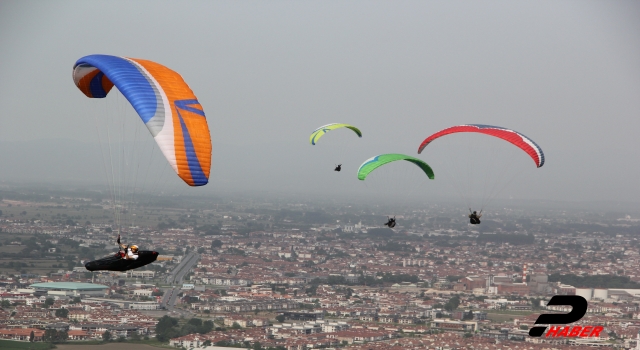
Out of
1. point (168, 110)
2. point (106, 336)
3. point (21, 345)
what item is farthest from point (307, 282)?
point (168, 110)

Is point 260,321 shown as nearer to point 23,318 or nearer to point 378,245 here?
point 23,318

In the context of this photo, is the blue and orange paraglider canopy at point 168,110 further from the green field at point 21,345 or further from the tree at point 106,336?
the tree at point 106,336

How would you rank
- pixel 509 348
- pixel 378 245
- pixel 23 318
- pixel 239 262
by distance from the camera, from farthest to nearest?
pixel 378 245 → pixel 239 262 → pixel 23 318 → pixel 509 348

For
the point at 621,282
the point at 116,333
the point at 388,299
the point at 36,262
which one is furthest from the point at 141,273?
the point at 621,282

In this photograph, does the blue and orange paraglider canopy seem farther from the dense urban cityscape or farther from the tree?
the tree

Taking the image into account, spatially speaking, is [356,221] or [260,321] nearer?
[260,321]

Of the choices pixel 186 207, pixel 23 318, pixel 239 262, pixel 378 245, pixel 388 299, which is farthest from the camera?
pixel 186 207

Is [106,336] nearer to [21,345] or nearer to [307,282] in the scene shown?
[21,345]


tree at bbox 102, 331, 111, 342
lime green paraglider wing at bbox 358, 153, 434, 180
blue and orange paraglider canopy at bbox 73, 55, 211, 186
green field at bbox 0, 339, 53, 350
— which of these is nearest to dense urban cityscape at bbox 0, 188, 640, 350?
tree at bbox 102, 331, 111, 342

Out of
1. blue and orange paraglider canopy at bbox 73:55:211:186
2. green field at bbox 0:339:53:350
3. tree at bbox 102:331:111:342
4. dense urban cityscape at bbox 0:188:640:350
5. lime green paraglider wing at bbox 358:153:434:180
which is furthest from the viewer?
dense urban cityscape at bbox 0:188:640:350
